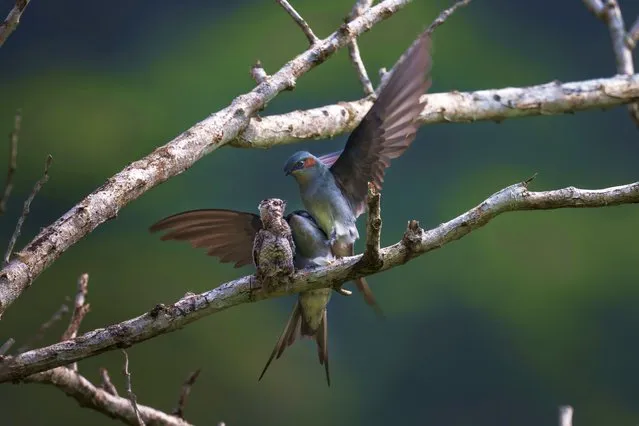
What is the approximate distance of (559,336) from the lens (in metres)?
4.16

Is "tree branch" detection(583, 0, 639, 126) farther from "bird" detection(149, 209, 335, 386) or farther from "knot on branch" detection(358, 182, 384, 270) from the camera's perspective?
"knot on branch" detection(358, 182, 384, 270)

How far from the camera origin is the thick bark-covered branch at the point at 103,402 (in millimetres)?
2309

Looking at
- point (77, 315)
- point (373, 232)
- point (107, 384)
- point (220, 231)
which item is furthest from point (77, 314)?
point (373, 232)

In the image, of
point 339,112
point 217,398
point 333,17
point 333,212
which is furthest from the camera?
point 333,17

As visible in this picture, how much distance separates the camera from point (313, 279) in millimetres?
1877

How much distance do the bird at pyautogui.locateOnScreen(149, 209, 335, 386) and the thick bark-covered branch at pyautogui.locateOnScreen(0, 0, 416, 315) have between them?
191 millimetres

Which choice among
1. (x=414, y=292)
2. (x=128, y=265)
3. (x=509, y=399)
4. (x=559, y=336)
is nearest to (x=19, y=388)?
(x=128, y=265)

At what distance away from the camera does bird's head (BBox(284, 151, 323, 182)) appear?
2.36m

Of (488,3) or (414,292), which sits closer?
(414,292)

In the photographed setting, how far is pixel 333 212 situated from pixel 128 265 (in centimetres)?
202

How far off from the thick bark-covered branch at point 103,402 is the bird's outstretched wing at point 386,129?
760 mm

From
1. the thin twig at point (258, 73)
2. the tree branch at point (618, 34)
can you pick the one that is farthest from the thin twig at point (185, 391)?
the tree branch at point (618, 34)

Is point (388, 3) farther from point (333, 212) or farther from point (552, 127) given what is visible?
point (552, 127)

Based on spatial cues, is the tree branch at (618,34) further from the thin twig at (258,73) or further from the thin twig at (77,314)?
the thin twig at (77,314)
